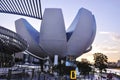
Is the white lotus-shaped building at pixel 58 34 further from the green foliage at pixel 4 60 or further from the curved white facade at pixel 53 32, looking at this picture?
the green foliage at pixel 4 60

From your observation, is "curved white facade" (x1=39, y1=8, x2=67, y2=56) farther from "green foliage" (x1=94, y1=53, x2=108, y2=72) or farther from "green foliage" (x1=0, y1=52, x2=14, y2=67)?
"green foliage" (x1=0, y1=52, x2=14, y2=67)

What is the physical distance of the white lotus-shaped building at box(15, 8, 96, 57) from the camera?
55812 mm

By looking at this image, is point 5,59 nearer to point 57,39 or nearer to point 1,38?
point 1,38

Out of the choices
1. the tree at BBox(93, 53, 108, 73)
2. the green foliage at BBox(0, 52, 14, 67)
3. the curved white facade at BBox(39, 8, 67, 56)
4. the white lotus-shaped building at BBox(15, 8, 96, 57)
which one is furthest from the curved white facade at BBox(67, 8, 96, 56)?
the green foliage at BBox(0, 52, 14, 67)

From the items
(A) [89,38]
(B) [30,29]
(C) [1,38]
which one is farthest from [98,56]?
(C) [1,38]

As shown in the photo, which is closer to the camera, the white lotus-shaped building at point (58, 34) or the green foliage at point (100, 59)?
the white lotus-shaped building at point (58, 34)

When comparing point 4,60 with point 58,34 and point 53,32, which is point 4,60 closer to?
point 53,32

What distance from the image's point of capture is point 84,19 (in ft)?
194

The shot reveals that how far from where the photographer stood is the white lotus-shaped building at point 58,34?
183 feet

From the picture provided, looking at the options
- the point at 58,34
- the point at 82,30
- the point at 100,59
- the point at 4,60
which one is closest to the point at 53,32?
the point at 58,34

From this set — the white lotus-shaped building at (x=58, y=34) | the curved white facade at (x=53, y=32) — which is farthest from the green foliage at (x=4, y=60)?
the white lotus-shaped building at (x=58, y=34)

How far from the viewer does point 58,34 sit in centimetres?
5772

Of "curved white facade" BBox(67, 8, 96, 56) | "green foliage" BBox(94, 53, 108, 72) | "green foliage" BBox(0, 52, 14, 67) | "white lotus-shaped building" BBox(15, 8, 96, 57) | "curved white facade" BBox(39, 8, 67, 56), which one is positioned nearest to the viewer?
"green foliage" BBox(0, 52, 14, 67)

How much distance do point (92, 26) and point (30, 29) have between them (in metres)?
16.3
